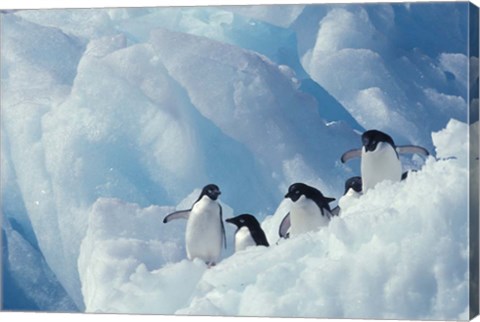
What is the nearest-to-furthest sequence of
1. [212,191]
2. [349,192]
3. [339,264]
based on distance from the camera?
[339,264], [349,192], [212,191]

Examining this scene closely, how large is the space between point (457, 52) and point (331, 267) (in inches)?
61.6

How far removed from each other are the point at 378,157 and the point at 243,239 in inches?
40.5

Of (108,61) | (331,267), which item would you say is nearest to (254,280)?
(331,267)

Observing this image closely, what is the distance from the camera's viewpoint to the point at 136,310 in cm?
948

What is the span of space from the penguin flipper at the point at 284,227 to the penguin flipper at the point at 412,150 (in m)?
0.86

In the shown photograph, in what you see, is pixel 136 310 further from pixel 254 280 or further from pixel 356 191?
pixel 356 191

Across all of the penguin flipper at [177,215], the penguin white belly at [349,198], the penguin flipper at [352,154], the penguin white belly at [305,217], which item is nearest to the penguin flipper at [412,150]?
the penguin flipper at [352,154]

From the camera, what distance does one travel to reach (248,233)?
9336 millimetres

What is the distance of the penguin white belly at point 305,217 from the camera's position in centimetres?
927

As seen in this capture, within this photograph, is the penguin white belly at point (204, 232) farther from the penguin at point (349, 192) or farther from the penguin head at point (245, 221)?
the penguin at point (349, 192)

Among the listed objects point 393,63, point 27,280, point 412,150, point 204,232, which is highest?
point 393,63

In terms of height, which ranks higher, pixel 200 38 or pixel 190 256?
pixel 200 38

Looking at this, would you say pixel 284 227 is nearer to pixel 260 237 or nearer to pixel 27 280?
pixel 260 237

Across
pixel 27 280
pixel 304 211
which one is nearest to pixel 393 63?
pixel 304 211
